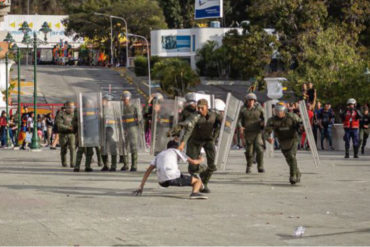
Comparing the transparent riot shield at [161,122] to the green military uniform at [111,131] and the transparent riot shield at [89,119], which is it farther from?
the transparent riot shield at [89,119]

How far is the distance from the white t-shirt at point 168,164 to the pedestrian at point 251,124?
525 centimetres

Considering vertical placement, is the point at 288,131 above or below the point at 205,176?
above

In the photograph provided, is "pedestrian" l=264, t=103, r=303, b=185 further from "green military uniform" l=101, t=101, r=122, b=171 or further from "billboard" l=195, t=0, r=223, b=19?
"billboard" l=195, t=0, r=223, b=19

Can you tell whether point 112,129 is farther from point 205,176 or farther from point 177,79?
point 177,79

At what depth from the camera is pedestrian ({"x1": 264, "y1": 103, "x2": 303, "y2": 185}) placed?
16.1 m

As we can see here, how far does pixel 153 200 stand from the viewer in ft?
44.1

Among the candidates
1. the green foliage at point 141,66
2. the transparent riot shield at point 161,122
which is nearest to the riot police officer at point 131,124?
the transparent riot shield at point 161,122

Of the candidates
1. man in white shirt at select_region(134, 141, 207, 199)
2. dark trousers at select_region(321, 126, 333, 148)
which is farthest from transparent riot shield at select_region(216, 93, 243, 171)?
dark trousers at select_region(321, 126, 333, 148)

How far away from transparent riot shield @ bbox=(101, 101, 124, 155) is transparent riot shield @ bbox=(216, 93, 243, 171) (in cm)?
270

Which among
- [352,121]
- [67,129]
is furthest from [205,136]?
[352,121]

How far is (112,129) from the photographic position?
19844mm

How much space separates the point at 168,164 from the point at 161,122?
6856mm

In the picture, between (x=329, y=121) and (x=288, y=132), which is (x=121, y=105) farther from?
(x=329, y=121)

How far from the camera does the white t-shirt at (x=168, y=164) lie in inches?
523
